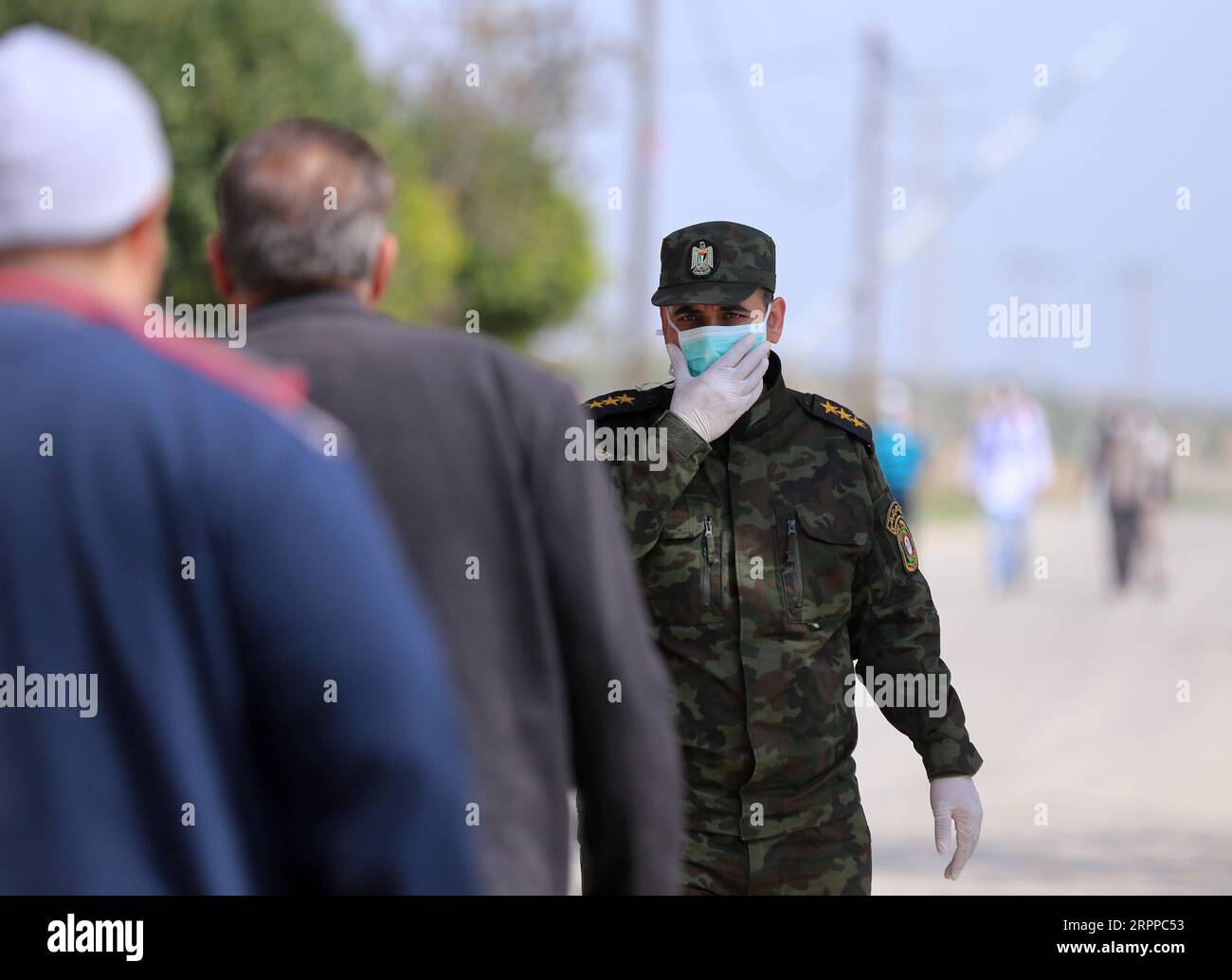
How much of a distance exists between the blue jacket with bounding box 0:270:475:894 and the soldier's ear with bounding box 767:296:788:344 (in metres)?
2.12

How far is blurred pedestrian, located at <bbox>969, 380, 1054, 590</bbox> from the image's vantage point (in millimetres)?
16938

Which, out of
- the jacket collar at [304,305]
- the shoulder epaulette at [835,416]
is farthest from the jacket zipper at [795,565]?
the jacket collar at [304,305]

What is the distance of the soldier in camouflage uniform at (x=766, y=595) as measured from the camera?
3.56 meters

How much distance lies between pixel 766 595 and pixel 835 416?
417 mm

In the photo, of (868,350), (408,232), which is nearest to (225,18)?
(408,232)

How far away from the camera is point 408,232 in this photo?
58.1 feet

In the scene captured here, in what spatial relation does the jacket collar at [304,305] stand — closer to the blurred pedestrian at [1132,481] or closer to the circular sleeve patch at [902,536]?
the circular sleeve patch at [902,536]

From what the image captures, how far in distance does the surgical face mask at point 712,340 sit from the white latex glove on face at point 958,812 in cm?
91

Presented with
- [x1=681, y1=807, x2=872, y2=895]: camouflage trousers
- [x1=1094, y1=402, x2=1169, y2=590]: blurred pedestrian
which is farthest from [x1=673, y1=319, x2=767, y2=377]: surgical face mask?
[x1=1094, y1=402, x2=1169, y2=590]: blurred pedestrian

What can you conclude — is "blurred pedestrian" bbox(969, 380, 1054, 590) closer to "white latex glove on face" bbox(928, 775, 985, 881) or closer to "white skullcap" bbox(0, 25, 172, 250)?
"white latex glove on face" bbox(928, 775, 985, 881)

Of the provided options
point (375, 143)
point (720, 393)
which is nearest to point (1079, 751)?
point (375, 143)
